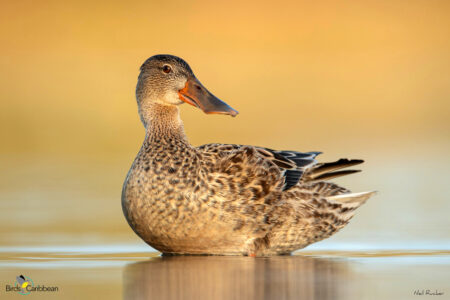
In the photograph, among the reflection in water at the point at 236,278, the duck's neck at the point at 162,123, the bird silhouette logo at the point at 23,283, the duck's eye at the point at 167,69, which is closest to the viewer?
the reflection in water at the point at 236,278

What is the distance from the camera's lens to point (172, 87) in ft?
25.6

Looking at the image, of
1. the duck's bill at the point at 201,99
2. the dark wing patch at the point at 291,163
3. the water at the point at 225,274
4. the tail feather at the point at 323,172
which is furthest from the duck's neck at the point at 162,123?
the tail feather at the point at 323,172

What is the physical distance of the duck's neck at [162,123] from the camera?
7.56 m

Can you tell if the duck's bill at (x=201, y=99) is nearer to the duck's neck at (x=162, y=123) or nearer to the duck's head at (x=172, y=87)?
the duck's head at (x=172, y=87)

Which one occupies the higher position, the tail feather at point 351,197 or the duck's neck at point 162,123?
the duck's neck at point 162,123

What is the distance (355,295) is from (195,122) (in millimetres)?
12642

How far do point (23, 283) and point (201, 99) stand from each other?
8.68 ft

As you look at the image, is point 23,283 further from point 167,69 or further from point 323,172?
point 323,172

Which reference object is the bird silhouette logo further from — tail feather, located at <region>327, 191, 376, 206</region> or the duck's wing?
tail feather, located at <region>327, 191, 376, 206</region>

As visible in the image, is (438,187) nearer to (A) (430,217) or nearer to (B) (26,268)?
(A) (430,217)

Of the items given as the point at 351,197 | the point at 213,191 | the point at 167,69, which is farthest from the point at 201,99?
the point at 351,197

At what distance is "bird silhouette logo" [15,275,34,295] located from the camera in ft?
17.9

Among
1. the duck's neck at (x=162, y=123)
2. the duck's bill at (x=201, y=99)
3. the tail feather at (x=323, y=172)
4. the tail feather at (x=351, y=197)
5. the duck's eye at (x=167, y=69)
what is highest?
the duck's eye at (x=167, y=69)

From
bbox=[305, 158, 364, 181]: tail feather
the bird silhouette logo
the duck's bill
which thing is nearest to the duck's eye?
the duck's bill
